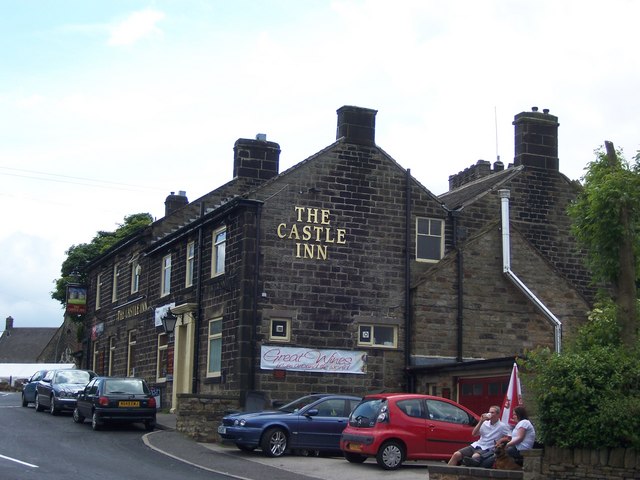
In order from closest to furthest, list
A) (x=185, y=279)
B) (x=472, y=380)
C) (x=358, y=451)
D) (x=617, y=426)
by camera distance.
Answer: (x=617, y=426), (x=358, y=451), (x=472, y=380), (x=185, y=279)

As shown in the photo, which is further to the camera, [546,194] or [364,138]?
[546,194]

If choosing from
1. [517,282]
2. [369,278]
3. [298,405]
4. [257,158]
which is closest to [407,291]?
[369,278]

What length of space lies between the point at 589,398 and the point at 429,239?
1486 cm

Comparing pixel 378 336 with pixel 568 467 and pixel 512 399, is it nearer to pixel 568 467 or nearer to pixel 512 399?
pixel 512 399

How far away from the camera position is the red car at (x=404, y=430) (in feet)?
61.5

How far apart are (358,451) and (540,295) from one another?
1187cm

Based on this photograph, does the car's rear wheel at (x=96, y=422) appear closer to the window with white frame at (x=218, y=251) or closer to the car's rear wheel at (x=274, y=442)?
the window with white frame at (x=218, y=251)

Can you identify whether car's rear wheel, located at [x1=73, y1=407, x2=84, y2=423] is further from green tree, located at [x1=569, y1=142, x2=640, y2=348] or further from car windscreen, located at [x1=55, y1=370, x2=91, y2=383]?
green tree, located at [x1=569, y1=142, x2=640, y2=348]

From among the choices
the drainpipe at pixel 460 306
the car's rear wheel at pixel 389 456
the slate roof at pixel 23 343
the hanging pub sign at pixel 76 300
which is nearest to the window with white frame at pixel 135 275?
the hanging pub sign at pixel 76 300

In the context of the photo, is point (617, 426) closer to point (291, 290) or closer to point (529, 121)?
point (291, 290)

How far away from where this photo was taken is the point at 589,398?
1446 centimetres

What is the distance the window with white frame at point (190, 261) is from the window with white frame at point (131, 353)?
6.41m

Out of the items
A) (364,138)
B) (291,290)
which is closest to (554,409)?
(291,290)

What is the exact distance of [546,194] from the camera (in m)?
30.5
